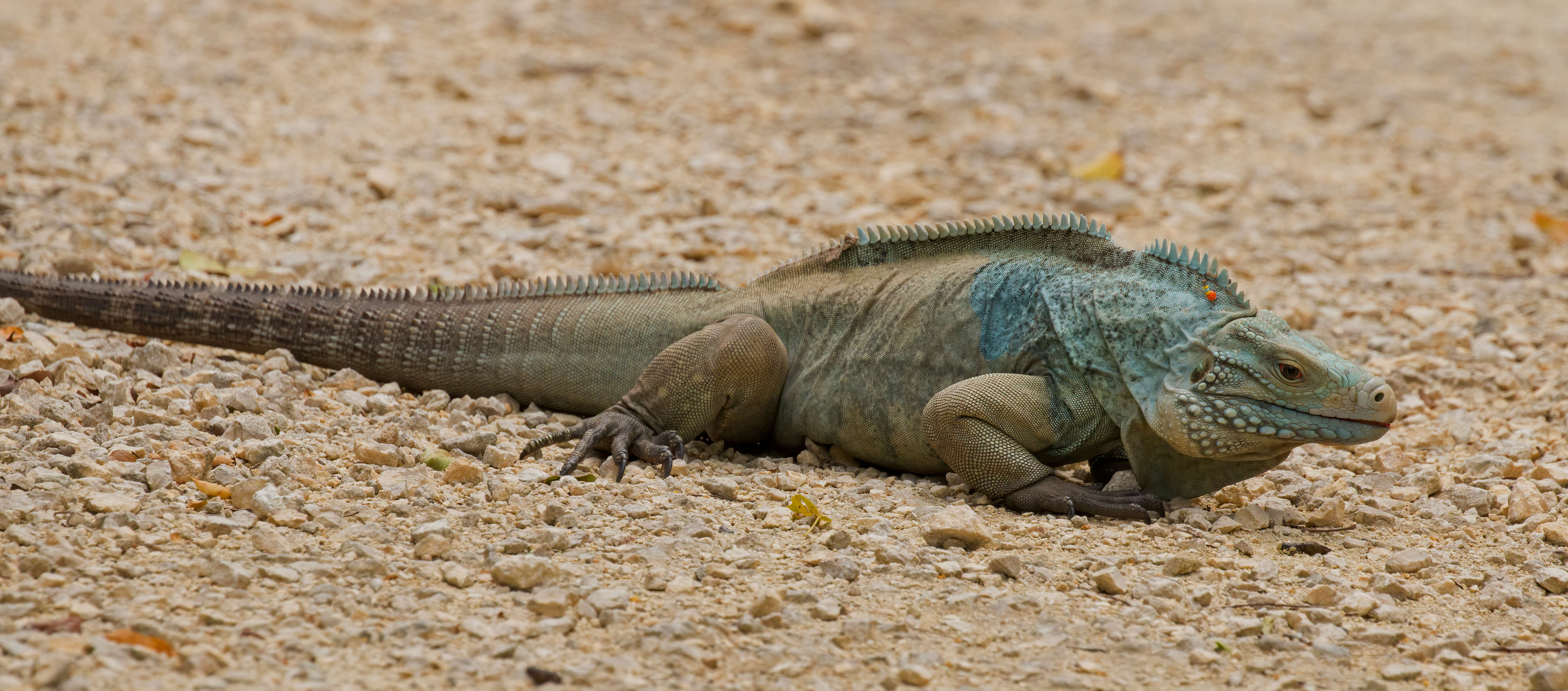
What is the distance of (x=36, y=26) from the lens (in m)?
12.2

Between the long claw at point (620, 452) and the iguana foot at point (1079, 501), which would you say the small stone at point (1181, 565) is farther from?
the long claw at point (620, 452)

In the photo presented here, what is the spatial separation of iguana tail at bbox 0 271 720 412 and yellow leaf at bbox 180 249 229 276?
1.25 metres

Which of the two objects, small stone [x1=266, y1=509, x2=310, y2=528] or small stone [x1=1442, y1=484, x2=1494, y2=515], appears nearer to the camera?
small stone [x1=266, y1=509, x2=310, y2=528]

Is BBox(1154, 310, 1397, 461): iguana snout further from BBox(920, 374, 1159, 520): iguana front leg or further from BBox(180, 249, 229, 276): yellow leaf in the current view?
BBox(180, 249, 229, 276): yellow leaf

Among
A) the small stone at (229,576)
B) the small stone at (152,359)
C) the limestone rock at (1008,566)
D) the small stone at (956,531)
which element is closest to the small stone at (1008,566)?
the limestone rock at (1008,566)

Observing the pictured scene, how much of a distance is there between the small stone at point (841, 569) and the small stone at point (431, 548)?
4.29ft

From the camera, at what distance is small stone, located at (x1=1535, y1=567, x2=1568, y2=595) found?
16.7 ft

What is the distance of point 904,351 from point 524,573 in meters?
2.43

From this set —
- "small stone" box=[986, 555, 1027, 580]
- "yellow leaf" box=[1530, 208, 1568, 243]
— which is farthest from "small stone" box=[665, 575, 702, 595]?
"yellow leaf" box=[1530, 208, 1568, 243]

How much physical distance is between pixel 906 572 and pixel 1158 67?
9.42 m

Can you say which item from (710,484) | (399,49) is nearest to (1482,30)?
(399,49)

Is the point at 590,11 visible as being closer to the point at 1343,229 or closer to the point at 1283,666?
the point at 1343,229

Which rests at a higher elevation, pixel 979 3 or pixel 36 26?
pixel 979 3

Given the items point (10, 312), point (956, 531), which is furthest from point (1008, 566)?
point (10, 312)
